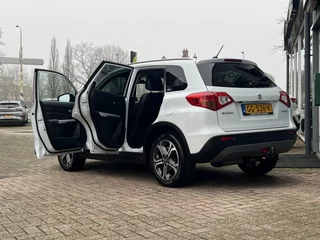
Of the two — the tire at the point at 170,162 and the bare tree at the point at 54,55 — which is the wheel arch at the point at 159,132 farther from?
the bare tree at the point at 54,55

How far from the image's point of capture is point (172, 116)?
225 inches

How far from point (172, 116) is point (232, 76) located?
98 cm

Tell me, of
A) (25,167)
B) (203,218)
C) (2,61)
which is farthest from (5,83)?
(203,218)

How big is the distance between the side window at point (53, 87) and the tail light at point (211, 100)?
8.69 ft

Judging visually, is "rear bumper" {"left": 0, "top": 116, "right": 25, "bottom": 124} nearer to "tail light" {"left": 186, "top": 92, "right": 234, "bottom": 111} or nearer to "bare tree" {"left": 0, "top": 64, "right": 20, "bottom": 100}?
"tail light" {"left": 186, "top": 92, "right": 234, "bottom": 111}

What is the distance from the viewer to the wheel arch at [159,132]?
5.58m

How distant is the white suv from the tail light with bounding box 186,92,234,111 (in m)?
0.01

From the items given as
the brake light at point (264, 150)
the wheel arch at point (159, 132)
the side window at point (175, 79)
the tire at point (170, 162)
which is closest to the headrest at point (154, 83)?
the side window at point (175, 79)

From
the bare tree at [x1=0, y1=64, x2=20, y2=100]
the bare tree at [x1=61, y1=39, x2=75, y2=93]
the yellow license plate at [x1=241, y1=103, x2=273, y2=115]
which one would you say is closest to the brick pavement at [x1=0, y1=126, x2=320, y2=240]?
the yellow license plate at [x1=241, y1=103, x2=273, y2=115]

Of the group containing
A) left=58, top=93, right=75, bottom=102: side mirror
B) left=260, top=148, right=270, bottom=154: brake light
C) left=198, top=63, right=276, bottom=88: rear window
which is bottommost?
left=260, top=148, right=270, bottom=154: brake light

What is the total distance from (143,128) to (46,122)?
1603 mm

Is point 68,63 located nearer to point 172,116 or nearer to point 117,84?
point 117,84

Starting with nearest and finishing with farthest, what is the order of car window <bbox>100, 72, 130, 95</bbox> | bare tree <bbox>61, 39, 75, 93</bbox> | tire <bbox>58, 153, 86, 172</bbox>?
car window <bbox>100, 72, 130, 95</bbox>
tire <bbox>58, 153, 86, 172</bbox>
bare tree <bbox>61, 39, 75, 93</bbox>

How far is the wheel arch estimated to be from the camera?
5.58 m
